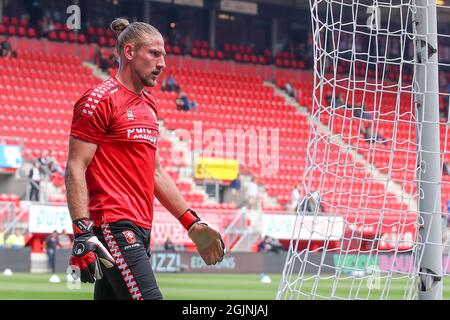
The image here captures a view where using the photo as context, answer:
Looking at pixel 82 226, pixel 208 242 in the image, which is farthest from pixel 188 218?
pixel 82 226

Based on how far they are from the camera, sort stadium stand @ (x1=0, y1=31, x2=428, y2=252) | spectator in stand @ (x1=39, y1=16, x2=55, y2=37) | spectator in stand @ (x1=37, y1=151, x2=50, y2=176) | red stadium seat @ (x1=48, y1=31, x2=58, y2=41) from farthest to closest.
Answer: spectator in stand @ (x1=39, y1=16, x2=55, y2=37) → red stadium seat @ (x1=48, y1=31, x2=58, y2=41) → stadium stand @ (x1=0, y1=31, x2=428, y2=252) → spectator in stand @ (x1=37, y1=151, x2=50, y2=176)

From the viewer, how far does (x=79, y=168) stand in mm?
5105

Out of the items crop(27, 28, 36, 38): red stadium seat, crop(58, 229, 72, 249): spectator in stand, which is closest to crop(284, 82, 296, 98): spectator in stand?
crop(27, 28, 36, 38): red stadium seat

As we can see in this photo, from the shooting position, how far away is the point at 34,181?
2367 cm

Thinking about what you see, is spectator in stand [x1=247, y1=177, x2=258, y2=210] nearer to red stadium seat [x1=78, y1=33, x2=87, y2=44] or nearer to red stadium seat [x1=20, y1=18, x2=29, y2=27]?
red stadium seat [x1=78, y1=33, x2=87, y2=44]

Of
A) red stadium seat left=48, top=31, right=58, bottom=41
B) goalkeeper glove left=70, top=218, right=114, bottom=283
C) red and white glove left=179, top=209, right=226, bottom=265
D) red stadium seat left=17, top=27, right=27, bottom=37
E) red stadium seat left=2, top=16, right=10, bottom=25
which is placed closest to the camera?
goalkeeper glove left=70, top=218, right=114, bottom=283

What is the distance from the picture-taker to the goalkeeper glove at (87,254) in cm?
491

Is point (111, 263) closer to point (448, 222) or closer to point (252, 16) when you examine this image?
point (448, 222)

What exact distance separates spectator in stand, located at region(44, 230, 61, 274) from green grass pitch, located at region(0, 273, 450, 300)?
114cm

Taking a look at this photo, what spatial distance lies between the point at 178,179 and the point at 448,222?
6678 millimetres

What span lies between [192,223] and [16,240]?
16.5 metres

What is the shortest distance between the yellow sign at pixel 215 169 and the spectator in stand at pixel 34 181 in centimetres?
478

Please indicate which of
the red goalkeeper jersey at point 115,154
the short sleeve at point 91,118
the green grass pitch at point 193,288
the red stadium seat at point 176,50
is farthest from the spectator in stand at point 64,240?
the short sleeve at point 91,118

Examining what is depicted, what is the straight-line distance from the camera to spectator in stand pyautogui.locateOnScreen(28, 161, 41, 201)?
23.7 m
